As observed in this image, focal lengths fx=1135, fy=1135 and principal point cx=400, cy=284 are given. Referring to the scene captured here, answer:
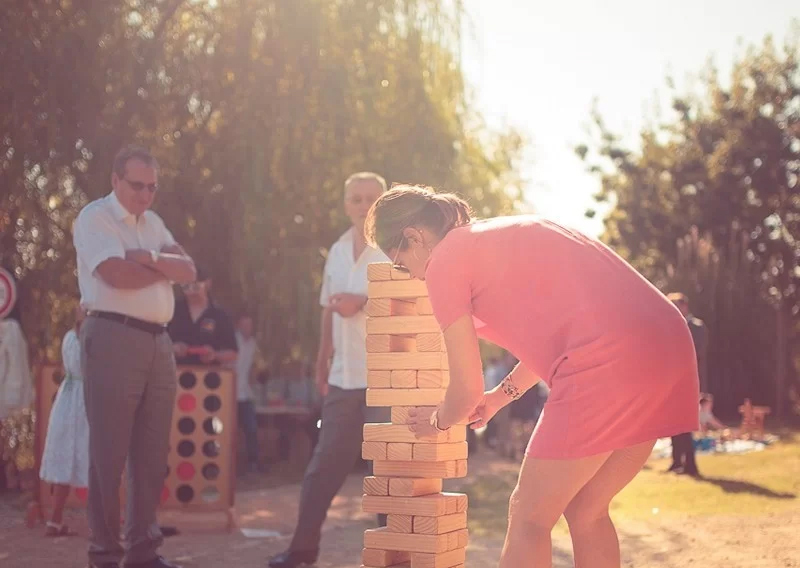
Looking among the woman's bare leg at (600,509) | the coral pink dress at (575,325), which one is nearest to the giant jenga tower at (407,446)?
the woman's bare leg at (600,509)

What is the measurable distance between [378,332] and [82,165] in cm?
809

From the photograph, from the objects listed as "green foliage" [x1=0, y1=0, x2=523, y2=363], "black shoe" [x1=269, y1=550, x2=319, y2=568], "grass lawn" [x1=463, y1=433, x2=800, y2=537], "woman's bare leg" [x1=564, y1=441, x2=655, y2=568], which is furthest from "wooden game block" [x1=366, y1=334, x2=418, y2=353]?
"green foliage" [x1=0, y1=0, x2=523, y2=363]

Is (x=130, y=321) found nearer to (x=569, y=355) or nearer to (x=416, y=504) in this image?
(x=416, y=504)

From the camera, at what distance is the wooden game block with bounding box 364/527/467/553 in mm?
4586

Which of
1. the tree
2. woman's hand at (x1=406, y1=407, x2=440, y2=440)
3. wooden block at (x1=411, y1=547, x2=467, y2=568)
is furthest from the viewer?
the tree

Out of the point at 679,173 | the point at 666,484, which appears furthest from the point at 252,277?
the point at 679,173

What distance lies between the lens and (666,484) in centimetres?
1255

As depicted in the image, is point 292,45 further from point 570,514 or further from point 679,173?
point 679,173

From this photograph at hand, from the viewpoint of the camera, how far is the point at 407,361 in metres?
4.83

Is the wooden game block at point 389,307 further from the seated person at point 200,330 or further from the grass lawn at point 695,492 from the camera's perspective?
the seated person at point 200,330

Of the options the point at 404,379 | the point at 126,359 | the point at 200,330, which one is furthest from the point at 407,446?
the point at 200,330

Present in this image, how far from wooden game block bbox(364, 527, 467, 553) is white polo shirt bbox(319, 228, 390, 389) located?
74.3 inches

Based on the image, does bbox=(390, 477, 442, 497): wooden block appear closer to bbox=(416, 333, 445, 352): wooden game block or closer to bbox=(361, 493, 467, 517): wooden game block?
bbox=(361, 493, 467, 517): wooden game block

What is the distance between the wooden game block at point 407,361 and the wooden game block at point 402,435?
0.26 metres
